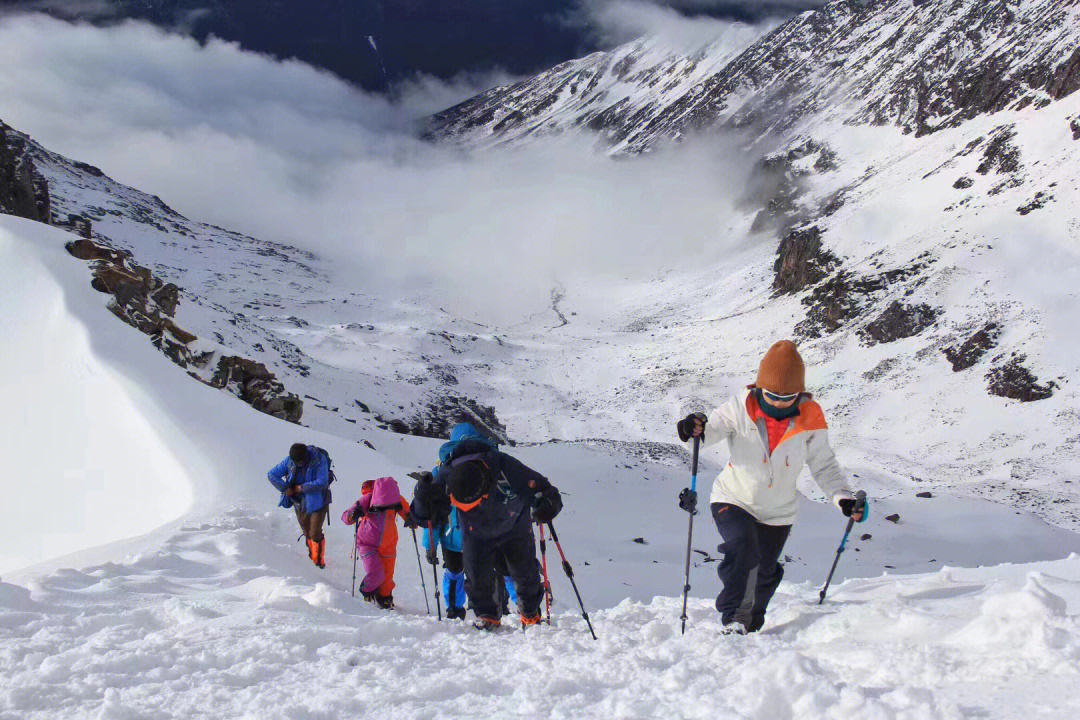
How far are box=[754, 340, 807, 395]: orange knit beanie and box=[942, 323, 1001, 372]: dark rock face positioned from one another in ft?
183

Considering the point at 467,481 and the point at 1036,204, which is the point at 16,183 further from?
the point at 1036,204

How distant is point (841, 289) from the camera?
231 ft

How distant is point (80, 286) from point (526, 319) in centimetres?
10010

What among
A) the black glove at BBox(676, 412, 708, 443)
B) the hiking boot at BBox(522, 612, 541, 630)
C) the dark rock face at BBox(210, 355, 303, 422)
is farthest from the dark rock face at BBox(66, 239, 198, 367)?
the black glove at BBox(676, 412, 708, 443)

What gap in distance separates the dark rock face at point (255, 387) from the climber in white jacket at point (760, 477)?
56.7ft

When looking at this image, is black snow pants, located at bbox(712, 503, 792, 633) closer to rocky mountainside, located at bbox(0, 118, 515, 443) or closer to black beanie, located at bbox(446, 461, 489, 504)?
black beanie, located at bbox(446, 461, 489, 504)

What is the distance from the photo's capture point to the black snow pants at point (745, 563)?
464 cm

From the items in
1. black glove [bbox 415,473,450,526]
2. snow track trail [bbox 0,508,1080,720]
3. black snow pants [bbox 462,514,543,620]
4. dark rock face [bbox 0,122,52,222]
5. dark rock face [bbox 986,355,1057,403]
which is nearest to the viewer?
snow track trail [bbox 0,508,1080,720]

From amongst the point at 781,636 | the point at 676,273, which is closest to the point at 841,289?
the point at 676,273

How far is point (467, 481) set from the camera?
16.3 feet

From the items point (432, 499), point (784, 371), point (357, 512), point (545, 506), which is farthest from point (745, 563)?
point (357, 512)

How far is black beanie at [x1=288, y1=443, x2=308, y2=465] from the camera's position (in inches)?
311

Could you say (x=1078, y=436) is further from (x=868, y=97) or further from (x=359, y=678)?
(x=868, y=97)

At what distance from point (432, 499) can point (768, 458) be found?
2.66 metres
